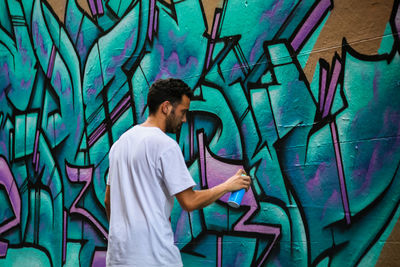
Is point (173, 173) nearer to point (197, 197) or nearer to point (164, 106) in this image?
point (197, 197)

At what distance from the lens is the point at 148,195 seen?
2779 millimetres

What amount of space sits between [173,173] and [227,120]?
5.87 ft

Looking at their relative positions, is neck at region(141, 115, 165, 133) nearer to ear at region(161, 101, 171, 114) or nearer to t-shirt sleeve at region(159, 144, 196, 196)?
ear at region(161, 101, 171, 114)

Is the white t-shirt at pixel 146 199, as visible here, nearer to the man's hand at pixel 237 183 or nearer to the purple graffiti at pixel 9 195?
the man's hand at pixel 237 183

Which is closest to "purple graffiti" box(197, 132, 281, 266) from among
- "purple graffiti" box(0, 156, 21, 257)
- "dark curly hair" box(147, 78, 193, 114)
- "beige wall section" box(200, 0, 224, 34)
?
"beige wall section" box(200, 0, 224, 34)

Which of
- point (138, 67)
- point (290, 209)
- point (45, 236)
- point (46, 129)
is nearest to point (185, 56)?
point (138, 67)

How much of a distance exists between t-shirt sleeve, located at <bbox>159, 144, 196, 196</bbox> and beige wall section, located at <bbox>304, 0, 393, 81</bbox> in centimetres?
166

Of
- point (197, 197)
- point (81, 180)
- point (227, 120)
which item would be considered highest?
point (227, 120)

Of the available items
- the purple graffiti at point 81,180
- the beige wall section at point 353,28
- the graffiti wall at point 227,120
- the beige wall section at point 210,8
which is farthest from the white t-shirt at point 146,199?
the purple graffiti at point 81,180

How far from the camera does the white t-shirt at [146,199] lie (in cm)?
273

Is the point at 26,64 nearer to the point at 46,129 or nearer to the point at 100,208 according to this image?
the point at 46,129

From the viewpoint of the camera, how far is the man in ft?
8.96

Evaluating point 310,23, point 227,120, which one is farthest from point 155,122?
point 310,23

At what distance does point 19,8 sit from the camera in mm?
6527
